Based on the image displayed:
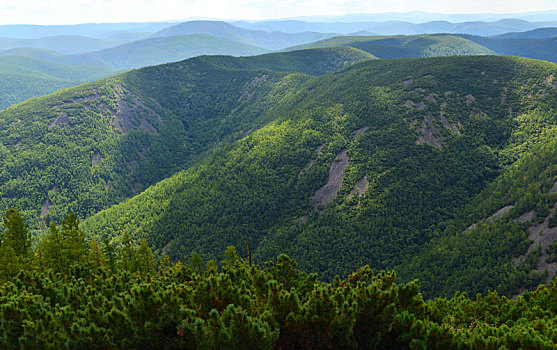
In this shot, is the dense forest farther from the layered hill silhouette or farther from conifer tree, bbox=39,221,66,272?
the layered hill silhouette

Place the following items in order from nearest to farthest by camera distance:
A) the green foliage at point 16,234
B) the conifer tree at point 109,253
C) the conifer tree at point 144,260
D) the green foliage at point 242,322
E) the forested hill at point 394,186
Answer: the green foliage at point 242,322, the green foliage at point 16,234, the conifer tree at point 109,253, the conifer tree at point 144,260, the forested hill at point 394,186

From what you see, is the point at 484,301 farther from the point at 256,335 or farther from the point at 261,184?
the point at 261,184

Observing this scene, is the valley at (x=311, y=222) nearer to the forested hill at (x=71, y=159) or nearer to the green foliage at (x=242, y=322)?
the green foliage at (x=242, y=322)

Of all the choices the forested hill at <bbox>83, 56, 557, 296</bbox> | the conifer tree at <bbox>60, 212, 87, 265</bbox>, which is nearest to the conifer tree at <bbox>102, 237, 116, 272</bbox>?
the conifer tree at <bbox>60, 212, 87, 265</bbox>

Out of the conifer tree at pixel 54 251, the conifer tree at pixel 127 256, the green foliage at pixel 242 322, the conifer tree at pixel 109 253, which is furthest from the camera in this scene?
the conifer tree at pixel 127 256

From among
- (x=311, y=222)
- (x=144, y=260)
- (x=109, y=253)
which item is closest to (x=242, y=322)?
Result: (x=144, y=260)

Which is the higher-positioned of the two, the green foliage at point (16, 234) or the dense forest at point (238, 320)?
the dense forest at point (238, 320)

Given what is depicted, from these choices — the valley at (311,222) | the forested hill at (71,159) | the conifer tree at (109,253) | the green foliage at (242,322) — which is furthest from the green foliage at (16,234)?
the forested hill at (71,159)

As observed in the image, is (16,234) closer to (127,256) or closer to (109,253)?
(109,253)

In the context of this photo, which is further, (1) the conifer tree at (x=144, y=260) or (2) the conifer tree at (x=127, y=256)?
(1) the conifer tree at (x=144, y=260)
